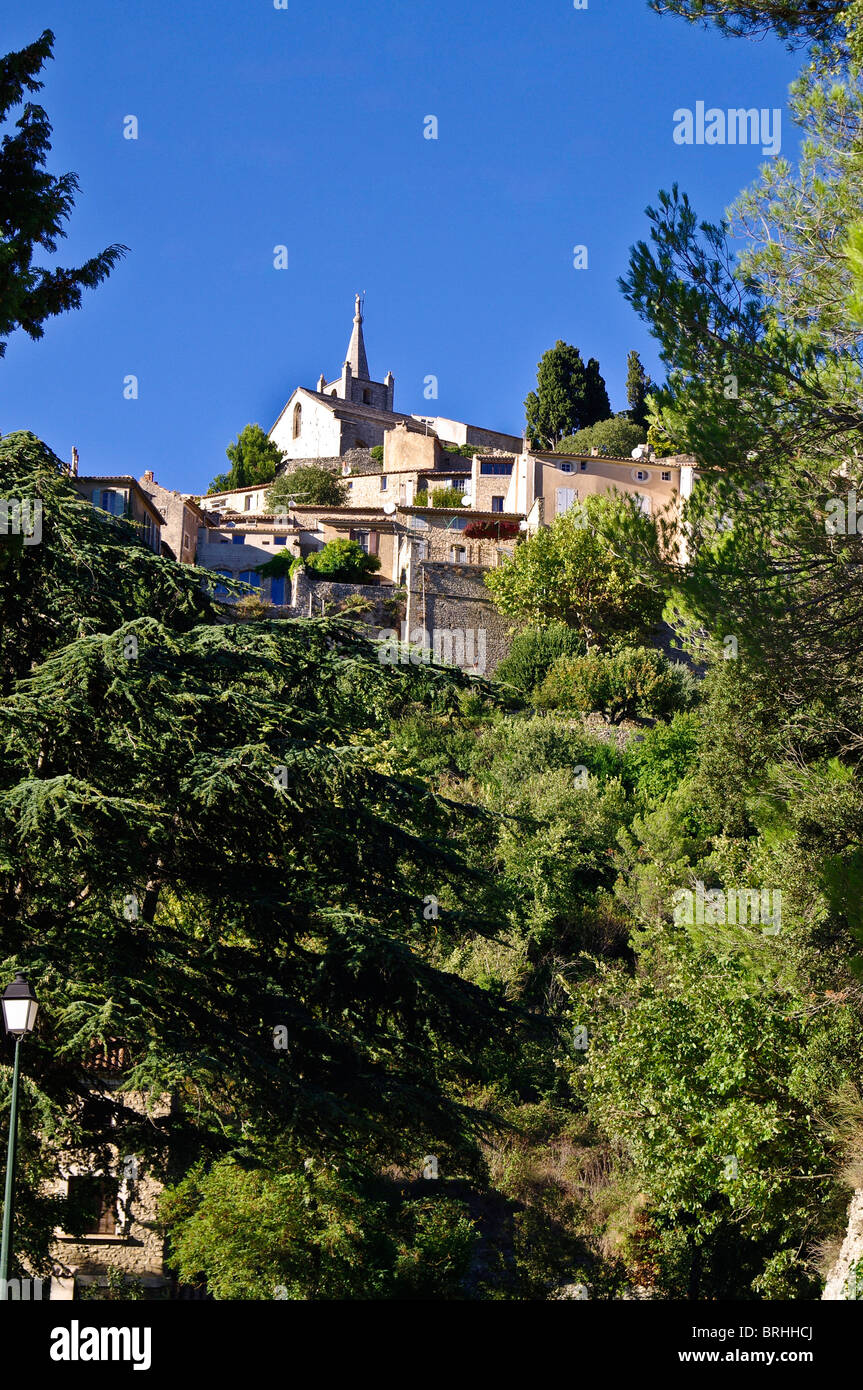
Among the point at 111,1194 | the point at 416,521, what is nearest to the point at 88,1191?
the point at 111,1194

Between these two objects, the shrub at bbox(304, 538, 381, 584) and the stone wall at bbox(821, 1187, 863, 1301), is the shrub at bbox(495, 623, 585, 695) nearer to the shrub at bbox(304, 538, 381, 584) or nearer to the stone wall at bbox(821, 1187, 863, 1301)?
the shrub at bbox(304, 538, 381, 584)

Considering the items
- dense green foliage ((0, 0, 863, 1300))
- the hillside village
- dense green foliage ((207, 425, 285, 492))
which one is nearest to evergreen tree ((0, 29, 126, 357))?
dense green foliage ((0, 0, 863, 1300))

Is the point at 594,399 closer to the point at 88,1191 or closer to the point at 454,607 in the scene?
the point at 454,607

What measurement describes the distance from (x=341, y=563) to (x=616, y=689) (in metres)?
15.1

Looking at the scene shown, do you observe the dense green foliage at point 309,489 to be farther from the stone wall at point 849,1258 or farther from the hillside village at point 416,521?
the stone wall at point 849,1258

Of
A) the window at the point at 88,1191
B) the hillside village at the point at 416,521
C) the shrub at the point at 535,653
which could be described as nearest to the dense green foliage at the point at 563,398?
the hillside village at the point at 416,521

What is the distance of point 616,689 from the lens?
40.6 metres

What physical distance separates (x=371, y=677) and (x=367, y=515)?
44.2 m

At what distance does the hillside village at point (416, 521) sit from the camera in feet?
158

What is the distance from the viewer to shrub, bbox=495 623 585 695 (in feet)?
142

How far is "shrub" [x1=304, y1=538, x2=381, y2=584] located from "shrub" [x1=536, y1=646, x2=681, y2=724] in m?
12.7

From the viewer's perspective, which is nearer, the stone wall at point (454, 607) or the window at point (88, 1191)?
the window at point (88, 1191)

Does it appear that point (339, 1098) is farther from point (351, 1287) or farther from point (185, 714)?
point (185, 714)

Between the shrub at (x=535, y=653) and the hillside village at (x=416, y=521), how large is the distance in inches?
89.8
